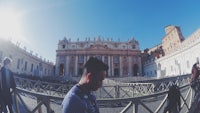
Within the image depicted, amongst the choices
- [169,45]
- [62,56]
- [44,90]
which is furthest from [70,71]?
[44,90]

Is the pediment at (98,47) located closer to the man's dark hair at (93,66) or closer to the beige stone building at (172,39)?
the beige stone building at (172,39)

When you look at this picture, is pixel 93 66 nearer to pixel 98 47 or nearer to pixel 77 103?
pixel 77 103

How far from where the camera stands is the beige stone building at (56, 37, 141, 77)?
57.5 m

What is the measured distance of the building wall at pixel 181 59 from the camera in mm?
29828

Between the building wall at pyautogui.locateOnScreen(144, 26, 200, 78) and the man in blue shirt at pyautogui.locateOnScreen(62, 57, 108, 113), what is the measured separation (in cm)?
→ 3040

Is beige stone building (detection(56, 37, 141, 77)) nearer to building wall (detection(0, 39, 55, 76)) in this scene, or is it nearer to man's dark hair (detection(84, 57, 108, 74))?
building wall (detection(0, 39, 55, 76))

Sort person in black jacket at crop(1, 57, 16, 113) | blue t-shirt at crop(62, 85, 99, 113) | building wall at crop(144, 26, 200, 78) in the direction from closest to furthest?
blue t-shirt at crop(62, 85, 99, 113), person in black jacket at crop(1, 57, 16, 113), building wall at crop(144, 26, 200, 78)

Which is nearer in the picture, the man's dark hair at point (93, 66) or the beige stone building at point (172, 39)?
the man's dark hair at point (93, 66)

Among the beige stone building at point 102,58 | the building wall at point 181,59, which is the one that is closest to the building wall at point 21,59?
the beige stone building at point 102,58

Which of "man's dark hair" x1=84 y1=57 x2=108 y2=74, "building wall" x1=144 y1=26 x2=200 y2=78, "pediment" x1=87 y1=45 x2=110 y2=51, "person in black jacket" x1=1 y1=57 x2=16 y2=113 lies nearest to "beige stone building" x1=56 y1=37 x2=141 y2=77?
"pediment" x1=87 y1=45 x2=110 y2=51

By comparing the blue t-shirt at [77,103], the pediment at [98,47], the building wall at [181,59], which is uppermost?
the pediment at [98,47]

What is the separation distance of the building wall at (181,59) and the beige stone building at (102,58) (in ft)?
32.2

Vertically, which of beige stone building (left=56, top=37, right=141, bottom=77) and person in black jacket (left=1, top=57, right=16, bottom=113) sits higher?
beige stone building (left=56, top=37, right=141, bottom=77)

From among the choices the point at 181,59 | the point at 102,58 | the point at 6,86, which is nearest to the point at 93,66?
the point at 6,86
